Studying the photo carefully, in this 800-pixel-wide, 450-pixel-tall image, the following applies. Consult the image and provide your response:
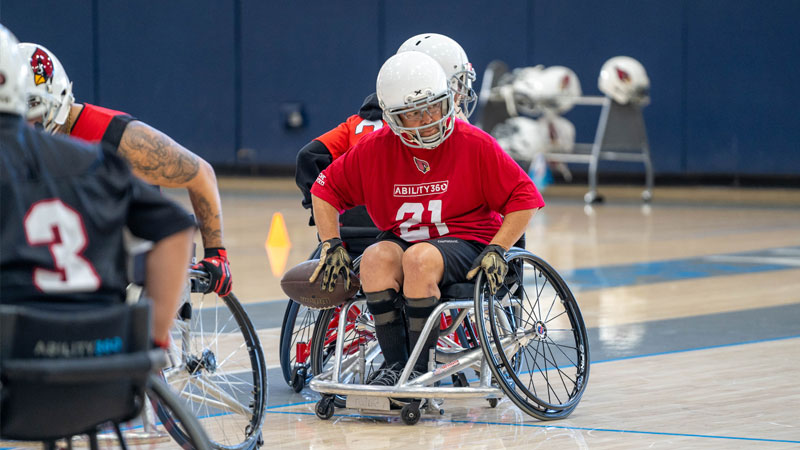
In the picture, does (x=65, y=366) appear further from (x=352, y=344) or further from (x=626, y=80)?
(x=626, y=80)

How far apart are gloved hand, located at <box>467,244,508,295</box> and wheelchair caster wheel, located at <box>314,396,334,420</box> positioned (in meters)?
0.73

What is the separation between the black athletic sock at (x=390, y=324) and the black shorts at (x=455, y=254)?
0.65 ft

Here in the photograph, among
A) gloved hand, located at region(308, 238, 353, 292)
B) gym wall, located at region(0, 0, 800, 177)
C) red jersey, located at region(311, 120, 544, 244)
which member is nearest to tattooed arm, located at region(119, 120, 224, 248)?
gloved hand, located at region(308, 238, 353, 292)

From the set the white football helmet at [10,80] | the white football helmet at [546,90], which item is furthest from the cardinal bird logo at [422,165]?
the white football helmet at [546,90]

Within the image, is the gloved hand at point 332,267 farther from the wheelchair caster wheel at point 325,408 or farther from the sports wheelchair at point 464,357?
the wheelchair caster wheel at point 325,408

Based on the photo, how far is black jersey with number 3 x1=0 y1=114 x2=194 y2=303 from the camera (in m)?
2.34

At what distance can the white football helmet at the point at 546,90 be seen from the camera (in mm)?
14302

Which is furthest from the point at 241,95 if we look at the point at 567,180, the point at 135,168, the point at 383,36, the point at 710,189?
the point at 135,168

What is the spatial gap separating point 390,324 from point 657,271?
4601 mm

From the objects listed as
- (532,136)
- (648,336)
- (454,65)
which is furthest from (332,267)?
(532,136)

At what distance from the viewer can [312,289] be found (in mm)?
4441

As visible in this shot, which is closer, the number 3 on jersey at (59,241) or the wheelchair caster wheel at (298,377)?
the number 3 on jersey at (59,241)

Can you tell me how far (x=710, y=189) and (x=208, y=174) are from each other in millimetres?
12316

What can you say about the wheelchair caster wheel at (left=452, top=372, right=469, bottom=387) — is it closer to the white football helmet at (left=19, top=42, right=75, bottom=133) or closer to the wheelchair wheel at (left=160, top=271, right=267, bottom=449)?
the wheelchair wheel at (left=160, top=271, right=267, bottom=449)
